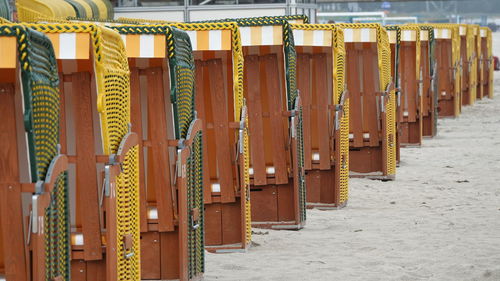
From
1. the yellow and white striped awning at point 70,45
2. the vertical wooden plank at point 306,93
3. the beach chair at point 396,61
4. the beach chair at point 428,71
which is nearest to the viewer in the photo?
the yellow and white striped awning at point 70,45

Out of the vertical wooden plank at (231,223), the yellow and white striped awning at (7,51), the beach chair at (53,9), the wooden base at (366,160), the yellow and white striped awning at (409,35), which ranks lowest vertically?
the vertical wooden plank at (231,223)

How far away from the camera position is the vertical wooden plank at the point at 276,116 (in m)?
9.04

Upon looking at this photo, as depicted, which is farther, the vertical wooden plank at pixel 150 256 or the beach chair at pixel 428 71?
the beach chair at pixel 428 71

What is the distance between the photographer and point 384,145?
1268 cm

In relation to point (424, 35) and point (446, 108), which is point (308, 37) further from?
point (446, 108)

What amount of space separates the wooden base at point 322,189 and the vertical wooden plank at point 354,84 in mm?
1696

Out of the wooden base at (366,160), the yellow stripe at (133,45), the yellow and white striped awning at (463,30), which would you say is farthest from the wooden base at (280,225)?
the yellow and white striped awning at (463,30)

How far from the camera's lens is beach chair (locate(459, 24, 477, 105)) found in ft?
84.7

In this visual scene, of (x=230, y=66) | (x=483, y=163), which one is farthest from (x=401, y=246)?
(x=483, y=163)

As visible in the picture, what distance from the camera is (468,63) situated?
25938 mm

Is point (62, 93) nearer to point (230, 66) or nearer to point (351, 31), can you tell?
point (230, 66)

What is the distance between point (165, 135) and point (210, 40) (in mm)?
1217

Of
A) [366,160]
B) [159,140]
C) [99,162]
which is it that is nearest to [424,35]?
[366,160]

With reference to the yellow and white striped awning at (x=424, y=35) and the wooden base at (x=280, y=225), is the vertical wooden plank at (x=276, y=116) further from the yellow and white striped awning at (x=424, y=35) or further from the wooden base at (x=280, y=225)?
the yellow and white striped awning at (x=424, y=35)
